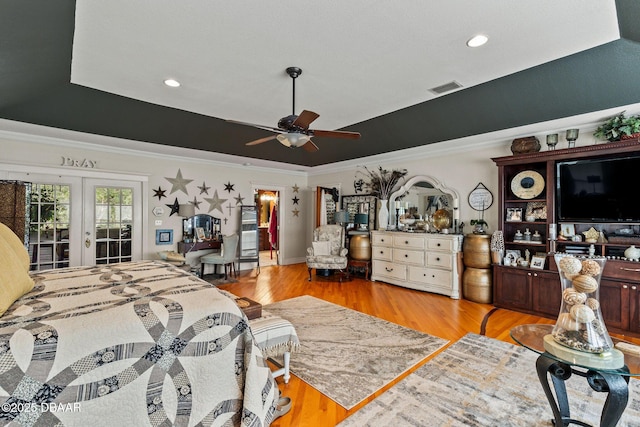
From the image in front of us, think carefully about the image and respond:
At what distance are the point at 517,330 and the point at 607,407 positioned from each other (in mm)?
548

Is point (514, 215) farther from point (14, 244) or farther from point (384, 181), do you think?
point (14, 244)

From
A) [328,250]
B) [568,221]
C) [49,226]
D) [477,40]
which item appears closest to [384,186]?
[328,250]

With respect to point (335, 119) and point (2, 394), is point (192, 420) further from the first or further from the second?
point (335, 119)

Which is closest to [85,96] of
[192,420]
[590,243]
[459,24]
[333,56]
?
[333,56]

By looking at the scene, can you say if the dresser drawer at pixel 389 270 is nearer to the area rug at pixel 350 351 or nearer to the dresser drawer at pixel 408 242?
the dresser drawer at pixel 408 242

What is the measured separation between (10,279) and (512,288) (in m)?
5.07

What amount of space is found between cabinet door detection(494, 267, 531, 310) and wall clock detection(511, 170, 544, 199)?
1.08 meters

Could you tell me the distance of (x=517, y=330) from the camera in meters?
2.03

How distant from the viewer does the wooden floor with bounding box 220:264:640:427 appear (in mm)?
2035

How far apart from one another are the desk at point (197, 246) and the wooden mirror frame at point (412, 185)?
140 inches

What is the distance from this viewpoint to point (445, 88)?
3.29 meters

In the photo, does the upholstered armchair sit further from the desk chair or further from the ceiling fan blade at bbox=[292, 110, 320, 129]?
the ceiling fan blade at bbox=[292, 110, 320, 129]

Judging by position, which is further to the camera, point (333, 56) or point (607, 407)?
point (333, 56)

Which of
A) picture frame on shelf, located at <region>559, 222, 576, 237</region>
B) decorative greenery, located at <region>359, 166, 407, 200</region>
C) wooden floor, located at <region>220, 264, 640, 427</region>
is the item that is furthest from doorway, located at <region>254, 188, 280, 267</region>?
picture frame on shelf, located at <region>559, 222, 576, 237</region>
